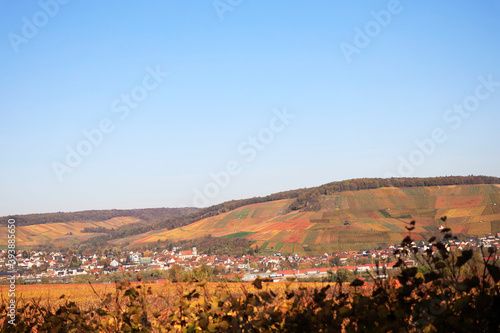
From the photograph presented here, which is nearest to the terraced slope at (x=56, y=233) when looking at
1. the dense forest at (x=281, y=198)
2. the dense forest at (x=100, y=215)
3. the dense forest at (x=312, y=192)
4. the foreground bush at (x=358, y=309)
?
the dense forest at (x=281, y=198)

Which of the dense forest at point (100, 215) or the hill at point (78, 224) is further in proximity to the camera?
the dense forest at point (100, 215)

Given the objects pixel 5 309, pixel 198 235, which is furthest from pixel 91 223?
pixel 5 309

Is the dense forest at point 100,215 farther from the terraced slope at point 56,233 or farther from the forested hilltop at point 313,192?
the forested hilltop at point 313,192

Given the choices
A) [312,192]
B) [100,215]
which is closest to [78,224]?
[100,215]

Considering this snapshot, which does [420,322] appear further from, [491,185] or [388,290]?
[491,185]

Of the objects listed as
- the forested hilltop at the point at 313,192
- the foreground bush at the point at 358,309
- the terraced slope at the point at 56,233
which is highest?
the forested hilltop at the point at 313,192

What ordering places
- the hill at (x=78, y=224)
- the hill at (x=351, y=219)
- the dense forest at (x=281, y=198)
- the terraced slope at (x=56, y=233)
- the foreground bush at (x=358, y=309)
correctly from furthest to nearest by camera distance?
the hill at (x=78, y=224) → the dense forest at (x=281, y=198) → the terraced slope at (x=56, y=233) → the hill at (x=351, y=219) → the foreground bush at (x=358, y=309)

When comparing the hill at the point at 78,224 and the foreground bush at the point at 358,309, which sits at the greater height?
the hill at the point at 78,224
